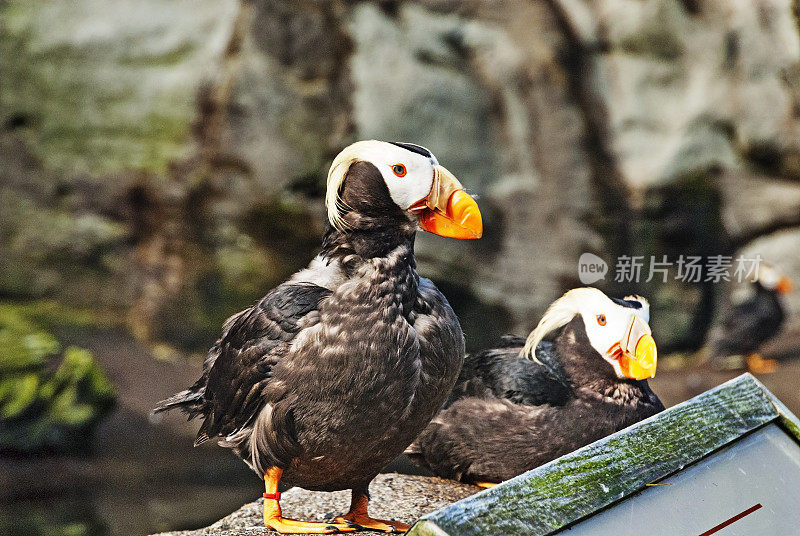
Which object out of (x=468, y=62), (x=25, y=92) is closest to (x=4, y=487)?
(x=25, y=92)

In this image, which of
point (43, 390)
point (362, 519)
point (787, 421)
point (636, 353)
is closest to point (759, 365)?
point (636, 353)

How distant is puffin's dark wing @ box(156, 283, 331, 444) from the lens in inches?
63.3

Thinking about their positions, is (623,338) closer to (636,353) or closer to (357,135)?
(636,353)

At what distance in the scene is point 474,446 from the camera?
7.02ft

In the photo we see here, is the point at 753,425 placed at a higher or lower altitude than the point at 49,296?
lower

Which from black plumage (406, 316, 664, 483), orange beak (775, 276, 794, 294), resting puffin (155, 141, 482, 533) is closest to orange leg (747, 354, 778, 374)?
orange beak (775, 276, 794, 294)

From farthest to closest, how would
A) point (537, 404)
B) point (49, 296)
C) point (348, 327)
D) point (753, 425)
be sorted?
1. point (49, 296)
2. point (537, 404)
3. point (348, 327)
4. point (753, 425)

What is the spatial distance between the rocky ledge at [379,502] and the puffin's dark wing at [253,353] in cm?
37

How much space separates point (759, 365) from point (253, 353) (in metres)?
2.62

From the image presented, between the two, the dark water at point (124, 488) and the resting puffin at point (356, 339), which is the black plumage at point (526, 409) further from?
the dark water at point (124, 488)

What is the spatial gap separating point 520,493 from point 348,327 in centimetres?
53

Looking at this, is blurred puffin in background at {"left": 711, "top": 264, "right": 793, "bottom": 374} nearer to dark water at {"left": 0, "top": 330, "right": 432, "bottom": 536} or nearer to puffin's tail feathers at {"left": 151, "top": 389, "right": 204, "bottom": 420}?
dark water at {"left": 0, "top": 330, "right": 432, "bottom": 536}

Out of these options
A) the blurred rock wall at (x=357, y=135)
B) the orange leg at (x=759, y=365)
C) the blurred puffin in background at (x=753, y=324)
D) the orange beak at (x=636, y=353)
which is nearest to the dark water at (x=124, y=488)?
the blurred rock wall at (x=357, y=135)

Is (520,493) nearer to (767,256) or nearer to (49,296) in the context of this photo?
(49,296)
